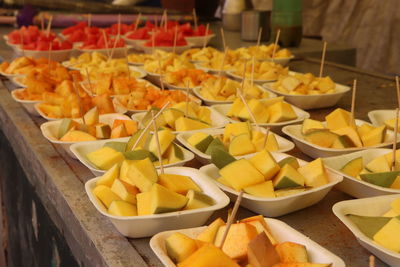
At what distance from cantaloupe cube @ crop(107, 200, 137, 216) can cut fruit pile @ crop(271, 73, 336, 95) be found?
1162mm

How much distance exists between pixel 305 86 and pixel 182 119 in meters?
0.70

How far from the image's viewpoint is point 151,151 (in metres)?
1.54

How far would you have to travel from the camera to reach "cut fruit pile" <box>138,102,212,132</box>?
1.79 metres

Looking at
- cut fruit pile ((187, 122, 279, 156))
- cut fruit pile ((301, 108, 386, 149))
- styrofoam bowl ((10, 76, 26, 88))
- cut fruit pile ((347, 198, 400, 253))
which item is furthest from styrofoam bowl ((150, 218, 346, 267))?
styrofoam bowl ((10, 76, 26, 88))

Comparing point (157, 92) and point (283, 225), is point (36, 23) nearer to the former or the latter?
point (157, 92)

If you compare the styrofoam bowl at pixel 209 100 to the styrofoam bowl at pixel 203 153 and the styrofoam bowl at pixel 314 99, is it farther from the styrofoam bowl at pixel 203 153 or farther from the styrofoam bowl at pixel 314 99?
the styrofoam bowl at pixel 203 153

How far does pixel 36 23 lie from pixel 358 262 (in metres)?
3.41

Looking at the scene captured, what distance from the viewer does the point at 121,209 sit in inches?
48.1

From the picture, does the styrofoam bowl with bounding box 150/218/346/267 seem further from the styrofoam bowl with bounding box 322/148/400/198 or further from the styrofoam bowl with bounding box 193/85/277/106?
the styrofoam bowl with bounding box 193/85/277/106

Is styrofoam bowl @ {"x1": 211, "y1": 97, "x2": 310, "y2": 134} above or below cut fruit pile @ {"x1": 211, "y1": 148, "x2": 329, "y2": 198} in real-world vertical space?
below

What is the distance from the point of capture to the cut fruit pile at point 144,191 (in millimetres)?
1216

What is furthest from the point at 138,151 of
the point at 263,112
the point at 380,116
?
the point at 380,116

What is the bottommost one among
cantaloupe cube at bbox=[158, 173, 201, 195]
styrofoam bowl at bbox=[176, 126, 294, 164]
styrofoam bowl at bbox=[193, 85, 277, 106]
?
styrofoam bowl at bbox=[193, 85, 277, 106]

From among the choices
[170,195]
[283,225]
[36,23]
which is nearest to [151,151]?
[170,195]
